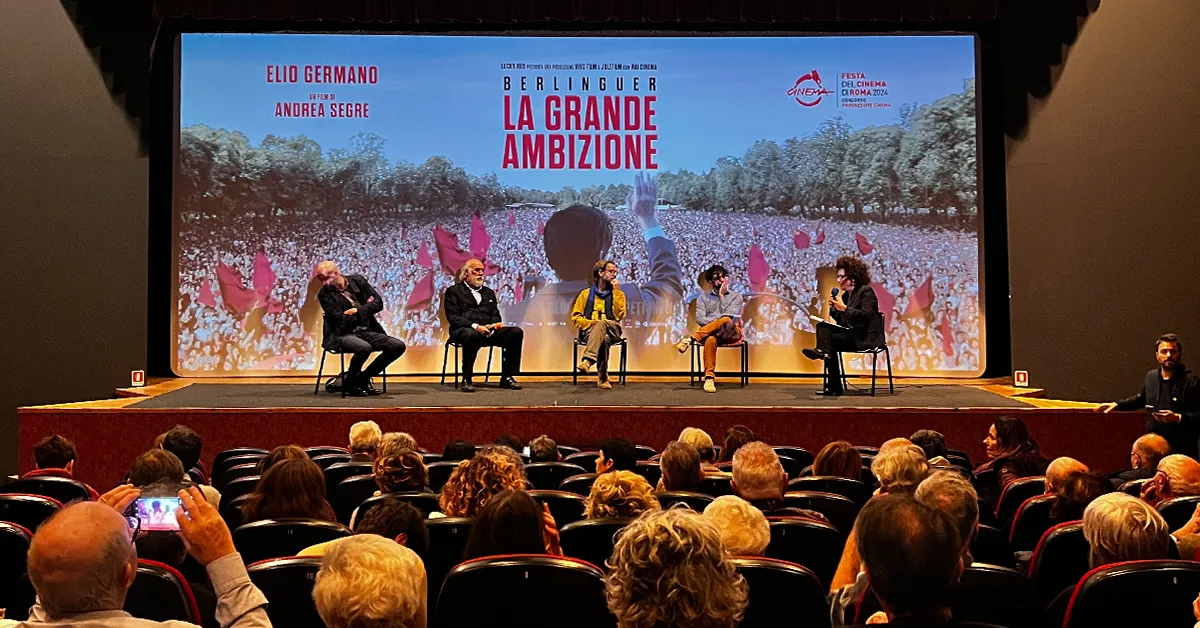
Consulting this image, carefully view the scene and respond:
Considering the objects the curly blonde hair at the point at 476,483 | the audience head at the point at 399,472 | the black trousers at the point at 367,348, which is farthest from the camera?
the black trousers at the point at 367,348

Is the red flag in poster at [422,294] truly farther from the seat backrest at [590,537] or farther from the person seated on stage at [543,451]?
the seat backrest at [590,537]

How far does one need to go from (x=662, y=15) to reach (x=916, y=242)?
300cm

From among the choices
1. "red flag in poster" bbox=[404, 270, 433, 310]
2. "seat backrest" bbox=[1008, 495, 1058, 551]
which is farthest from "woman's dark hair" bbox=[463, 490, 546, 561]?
"red flag in poster" bbox=[404, 270, 433, 310]

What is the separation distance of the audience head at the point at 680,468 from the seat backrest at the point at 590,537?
0.85m

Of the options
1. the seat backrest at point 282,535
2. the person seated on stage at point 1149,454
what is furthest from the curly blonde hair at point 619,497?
the person seated on stage at point 1149,454

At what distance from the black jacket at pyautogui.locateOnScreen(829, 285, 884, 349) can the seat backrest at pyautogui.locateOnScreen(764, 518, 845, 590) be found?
16.3 ft

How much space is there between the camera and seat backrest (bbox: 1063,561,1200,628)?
237 cm

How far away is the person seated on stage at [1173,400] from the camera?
6.55 m

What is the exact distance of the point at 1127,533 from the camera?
2656 mm

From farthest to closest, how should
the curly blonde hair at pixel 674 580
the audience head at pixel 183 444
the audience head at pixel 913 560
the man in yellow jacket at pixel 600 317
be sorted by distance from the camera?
1. the man in yellow jacket at pixel 600 317
2. the audience head at pixel 183 444
3. the curly blonde hair at pixel 674 580
4. the audience head at pixel 913 560

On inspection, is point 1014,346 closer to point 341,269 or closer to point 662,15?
point 662,15

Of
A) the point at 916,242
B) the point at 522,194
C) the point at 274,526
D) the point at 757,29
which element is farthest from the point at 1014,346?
the point at 274,526

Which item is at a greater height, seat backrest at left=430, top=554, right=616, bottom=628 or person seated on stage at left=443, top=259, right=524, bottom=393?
person seated on stage at left=443, top=259, right=524, bottom=393

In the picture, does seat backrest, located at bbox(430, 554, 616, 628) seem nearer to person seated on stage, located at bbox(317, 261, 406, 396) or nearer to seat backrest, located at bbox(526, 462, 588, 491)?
seat backrest, located at bbox(526, 462, 588, 491)
